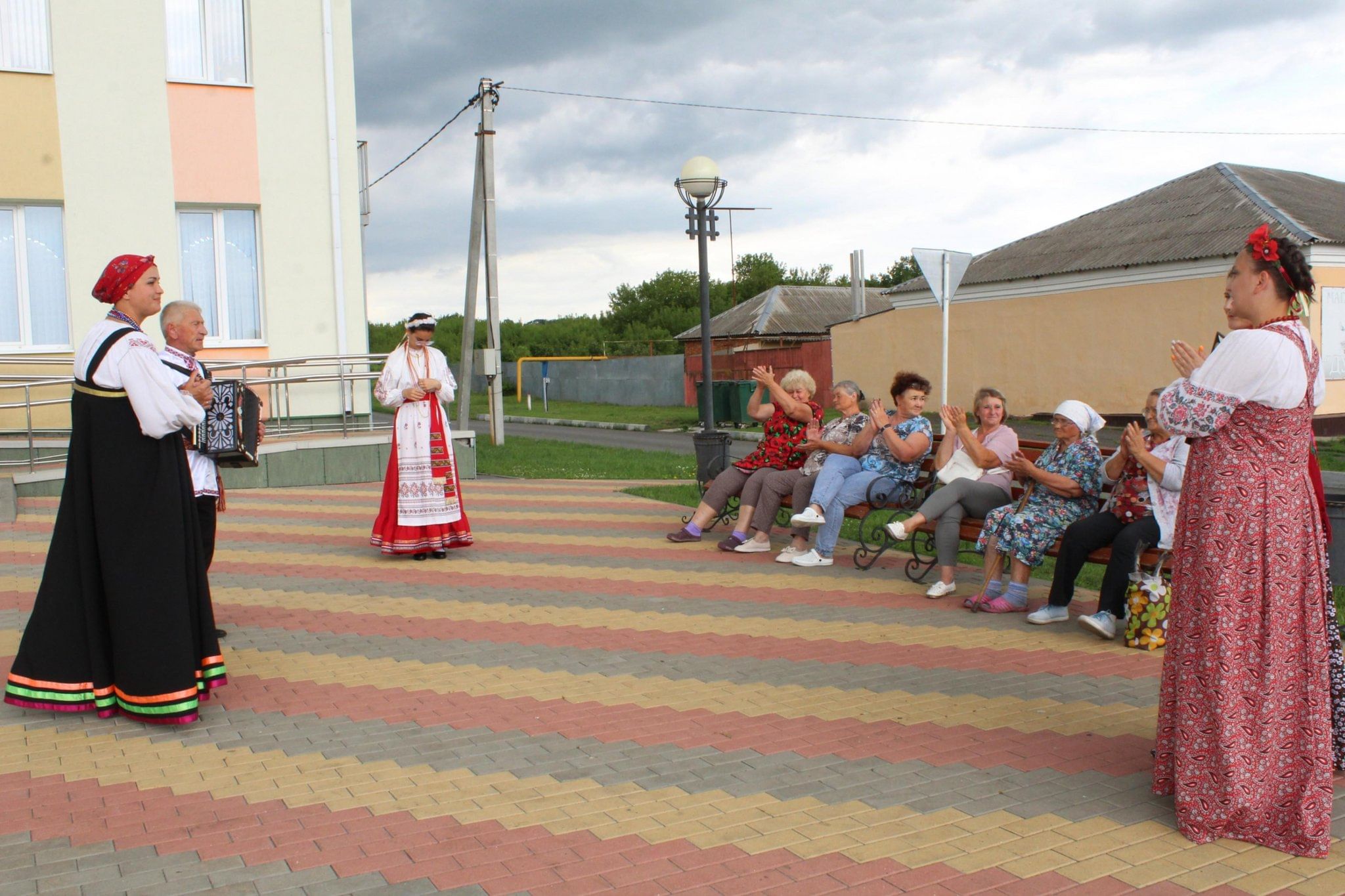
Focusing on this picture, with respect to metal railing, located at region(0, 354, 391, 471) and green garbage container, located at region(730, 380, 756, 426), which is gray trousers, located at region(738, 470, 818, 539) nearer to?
metal railing, located at region(0, 354, 391, 471)

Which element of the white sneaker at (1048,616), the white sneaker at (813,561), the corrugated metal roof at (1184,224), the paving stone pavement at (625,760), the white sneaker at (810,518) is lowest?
the paving stone pavement at (625,760)

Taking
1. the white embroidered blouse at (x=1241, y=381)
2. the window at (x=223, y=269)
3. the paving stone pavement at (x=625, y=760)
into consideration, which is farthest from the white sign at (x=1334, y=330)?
the white embroidered blouse at (x=1241, y=381)

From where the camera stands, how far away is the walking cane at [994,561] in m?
7.36

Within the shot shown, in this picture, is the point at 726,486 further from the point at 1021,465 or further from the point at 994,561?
the point at 1021,465

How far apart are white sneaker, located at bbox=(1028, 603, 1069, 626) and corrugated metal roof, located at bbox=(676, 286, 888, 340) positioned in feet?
132

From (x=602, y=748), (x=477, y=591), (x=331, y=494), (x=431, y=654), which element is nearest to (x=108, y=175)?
(x=331, y=494)

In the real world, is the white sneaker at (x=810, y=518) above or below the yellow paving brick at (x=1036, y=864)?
above

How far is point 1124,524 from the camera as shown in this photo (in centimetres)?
672

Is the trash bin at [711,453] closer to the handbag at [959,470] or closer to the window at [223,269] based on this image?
the handbag at [959,470]

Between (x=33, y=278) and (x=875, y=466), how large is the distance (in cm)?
1192

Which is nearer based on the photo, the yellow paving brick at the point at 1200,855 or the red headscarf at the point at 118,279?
the yellow paving brick at the point at 1200,855

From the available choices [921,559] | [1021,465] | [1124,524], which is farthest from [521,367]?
[1124,524]

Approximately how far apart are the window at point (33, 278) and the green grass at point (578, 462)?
237 inches

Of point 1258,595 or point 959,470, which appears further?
point 959,470
